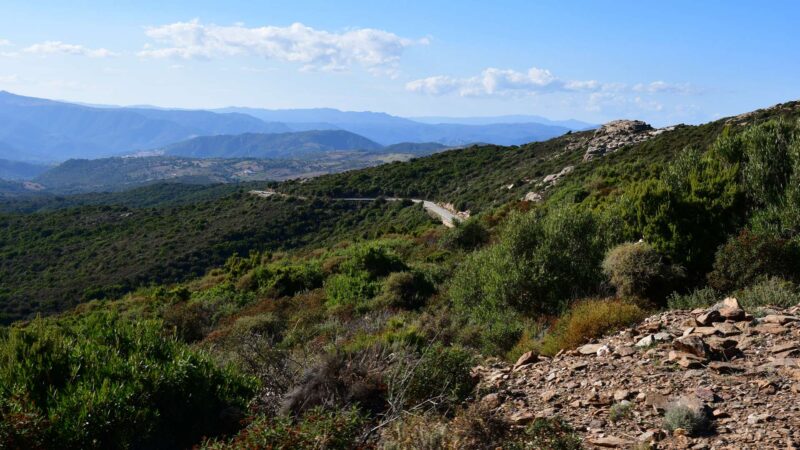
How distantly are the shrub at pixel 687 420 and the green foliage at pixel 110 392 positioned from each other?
14.2ft

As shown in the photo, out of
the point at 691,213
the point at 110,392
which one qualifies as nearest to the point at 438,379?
the point at 110,392

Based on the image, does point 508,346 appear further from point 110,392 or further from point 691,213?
point 110,392

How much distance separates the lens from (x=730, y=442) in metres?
4.08

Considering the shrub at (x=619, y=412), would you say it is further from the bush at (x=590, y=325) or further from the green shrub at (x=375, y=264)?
the green shrub at (x=375, y=264)

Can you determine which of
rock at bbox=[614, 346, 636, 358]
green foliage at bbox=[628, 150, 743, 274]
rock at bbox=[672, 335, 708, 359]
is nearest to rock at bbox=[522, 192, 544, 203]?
green foliage at bbox=[628, 150, 743, 274]

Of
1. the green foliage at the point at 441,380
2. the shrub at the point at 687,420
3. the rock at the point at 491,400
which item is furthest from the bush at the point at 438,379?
the shrub at the point at 687,420

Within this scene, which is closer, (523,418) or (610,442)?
(610,442)

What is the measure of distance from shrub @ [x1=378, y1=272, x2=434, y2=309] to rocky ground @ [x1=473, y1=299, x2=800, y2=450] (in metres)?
7.19

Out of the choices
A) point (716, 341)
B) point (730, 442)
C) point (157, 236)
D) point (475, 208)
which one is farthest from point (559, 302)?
point (157, 236)

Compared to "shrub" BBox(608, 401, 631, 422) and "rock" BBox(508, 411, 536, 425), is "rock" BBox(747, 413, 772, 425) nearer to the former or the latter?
"shrub" BBox(608, 401, 631, 422)

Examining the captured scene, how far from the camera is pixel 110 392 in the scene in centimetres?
503

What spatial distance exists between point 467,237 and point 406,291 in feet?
27.5

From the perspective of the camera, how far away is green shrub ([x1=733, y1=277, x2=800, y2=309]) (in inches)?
278

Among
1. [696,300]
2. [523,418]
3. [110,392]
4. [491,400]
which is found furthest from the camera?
[696,300]
